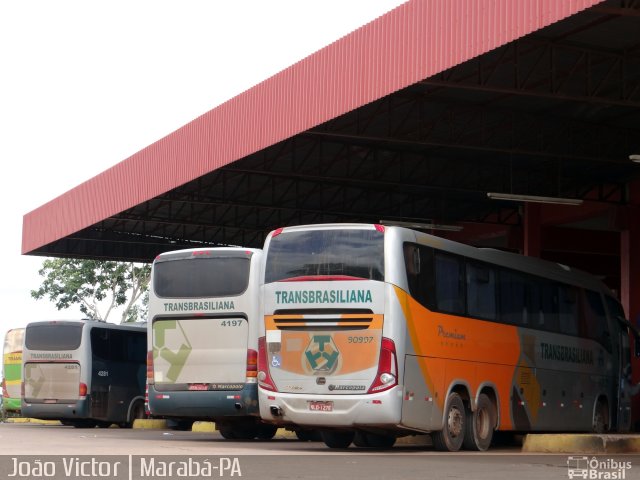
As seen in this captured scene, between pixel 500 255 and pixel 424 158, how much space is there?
1047cm

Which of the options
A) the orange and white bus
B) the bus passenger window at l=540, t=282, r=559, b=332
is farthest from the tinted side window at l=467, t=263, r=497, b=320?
the bus passenger window at l=540, t=282, r=559, b=332

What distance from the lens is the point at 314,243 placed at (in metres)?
17.8

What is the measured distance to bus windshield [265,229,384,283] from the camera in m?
17.3

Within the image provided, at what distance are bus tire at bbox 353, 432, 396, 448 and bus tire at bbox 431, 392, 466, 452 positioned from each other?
1.79 m

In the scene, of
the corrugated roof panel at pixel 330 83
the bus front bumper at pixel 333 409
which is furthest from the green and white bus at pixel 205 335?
the corrugated roof panel at pixel 330 83

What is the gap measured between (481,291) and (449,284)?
1.17m

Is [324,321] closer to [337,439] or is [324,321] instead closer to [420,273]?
[420,273]

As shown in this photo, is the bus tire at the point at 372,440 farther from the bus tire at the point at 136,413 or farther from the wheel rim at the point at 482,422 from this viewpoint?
the bus tire at the point at 136,413

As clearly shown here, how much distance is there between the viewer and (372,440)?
66.8ft

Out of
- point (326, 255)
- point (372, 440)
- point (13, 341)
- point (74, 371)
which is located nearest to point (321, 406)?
point (326, 255)

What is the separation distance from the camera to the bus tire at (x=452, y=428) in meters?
18.2

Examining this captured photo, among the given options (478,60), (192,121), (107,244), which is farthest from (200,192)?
(478,60)

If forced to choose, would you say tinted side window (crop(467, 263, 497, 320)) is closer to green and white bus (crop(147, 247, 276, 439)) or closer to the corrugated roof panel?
the corrugated roof panel

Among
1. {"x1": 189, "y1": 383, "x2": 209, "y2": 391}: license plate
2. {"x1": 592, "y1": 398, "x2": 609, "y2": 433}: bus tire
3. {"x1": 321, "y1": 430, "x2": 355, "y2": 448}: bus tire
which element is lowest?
{"x1": 321, "y1": 430, "x2": 355, "y2": 448}: bus tire
